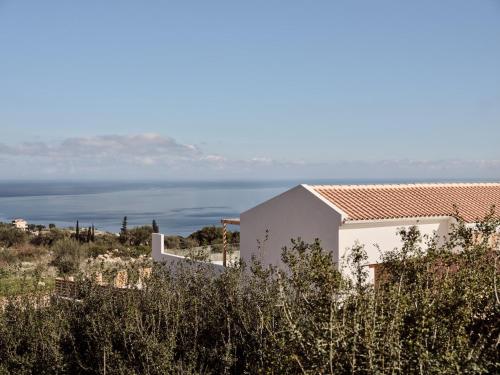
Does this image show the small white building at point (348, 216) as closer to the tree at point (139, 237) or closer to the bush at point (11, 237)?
the tree at point (139, 237)

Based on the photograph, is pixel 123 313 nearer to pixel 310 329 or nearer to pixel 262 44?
pixel 310 329

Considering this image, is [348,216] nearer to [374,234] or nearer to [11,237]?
[374,234]

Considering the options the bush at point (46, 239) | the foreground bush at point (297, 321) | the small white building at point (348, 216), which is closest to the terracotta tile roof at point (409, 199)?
the small white building at point (348, 216)

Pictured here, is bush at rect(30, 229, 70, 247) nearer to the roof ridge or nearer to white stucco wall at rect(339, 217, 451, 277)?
the roof ridge

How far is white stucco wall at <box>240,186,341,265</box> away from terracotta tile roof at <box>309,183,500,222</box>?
2.06 ft

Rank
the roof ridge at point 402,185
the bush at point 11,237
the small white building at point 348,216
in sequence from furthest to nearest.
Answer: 1. the bush at point 11,237
2. the roof ridge at point 402,185
3. the small white building at point 348,216

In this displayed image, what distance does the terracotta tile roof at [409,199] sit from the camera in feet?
54.3

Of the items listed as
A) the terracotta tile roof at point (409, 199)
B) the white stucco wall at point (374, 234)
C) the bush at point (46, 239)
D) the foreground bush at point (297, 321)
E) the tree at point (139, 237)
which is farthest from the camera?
the tree at point (139, 237)

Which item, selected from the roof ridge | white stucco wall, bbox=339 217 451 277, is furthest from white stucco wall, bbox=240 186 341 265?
the roof ridge

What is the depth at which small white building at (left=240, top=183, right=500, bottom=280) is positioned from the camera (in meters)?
15.6

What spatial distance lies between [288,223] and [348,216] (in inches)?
82.8

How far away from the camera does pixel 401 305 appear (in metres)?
4.67

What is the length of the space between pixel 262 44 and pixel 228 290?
48.3 feet

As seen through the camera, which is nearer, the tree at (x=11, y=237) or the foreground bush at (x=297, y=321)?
the foreground bush at (x=297, y=321)
